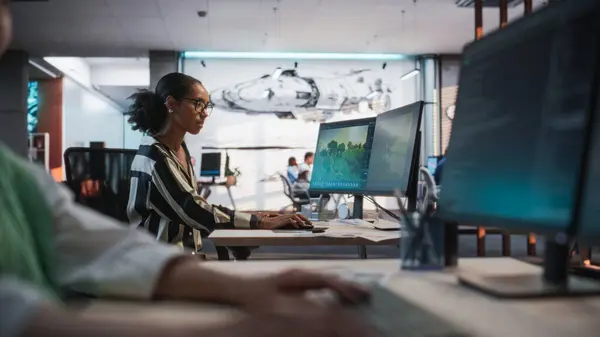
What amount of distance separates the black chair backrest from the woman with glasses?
0.73ft

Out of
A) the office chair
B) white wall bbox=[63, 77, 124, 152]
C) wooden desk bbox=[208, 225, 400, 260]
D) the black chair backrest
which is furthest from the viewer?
white wall bbox=[63, 77, 124, 152]

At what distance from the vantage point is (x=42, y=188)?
0.80 m

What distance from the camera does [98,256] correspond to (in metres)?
0.82

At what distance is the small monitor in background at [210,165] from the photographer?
9969 millimetres

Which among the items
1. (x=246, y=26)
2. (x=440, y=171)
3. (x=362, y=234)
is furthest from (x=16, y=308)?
(x=246, y=26)

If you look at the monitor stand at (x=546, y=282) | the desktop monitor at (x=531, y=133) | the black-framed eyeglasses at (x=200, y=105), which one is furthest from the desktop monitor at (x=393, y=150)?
the monitor stand at (x=546, y=282)

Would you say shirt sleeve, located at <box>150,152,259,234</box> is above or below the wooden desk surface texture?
above

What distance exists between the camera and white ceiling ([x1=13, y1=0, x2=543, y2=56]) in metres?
7.40

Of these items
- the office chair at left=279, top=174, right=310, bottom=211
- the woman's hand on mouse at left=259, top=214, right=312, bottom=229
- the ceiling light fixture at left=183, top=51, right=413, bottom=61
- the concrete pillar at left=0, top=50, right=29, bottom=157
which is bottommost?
the office chair at left=279, top=174, right=310, bottom=211

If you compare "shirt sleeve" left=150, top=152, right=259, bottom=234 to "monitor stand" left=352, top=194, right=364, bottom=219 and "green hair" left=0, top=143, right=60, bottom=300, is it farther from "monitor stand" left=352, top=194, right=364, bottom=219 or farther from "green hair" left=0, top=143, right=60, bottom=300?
"green hair" left=0, top=143, right=60, bottom=300

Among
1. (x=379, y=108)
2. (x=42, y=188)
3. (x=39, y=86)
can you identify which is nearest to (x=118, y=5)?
(x=379, y=108)

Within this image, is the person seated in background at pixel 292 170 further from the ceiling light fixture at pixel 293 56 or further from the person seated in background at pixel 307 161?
the ceiling light fixture at pixel 293 56

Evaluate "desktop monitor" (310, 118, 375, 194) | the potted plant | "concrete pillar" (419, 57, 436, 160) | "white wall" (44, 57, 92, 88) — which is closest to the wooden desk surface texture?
"desktop monitor" (310, 118, 375, 194)

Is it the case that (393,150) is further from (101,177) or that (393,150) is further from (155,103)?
(101,177)
